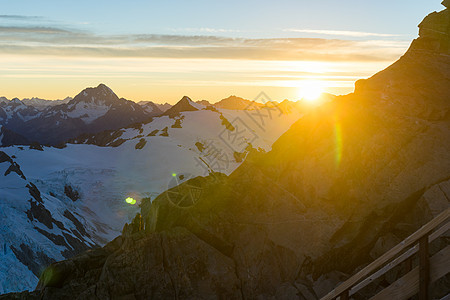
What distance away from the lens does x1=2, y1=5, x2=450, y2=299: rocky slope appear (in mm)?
18797

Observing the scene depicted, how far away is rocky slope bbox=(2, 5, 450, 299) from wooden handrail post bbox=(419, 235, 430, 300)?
12435 millimetres

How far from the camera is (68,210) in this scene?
319 feet

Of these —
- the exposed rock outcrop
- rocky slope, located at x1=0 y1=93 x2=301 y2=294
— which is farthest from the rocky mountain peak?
rocky slope, located at x1=0 y1=93 x2=301 y2=294

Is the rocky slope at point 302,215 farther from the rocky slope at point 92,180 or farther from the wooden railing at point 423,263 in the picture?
the rocky slope at point 92,180

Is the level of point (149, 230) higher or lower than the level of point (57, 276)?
higher

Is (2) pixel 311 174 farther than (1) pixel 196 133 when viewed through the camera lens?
No

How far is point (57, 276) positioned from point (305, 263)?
12489 millimetres

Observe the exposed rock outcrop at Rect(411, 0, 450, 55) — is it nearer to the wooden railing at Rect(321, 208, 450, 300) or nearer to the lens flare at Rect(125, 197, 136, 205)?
the wooden railing at Rect(321, 208, 450, 300)

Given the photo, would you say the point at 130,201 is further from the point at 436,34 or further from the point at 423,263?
the point at 423,263

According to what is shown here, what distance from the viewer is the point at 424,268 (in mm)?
5809

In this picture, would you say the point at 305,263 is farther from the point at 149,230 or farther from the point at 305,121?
the point at 305,121

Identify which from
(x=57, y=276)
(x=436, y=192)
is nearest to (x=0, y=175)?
(x=57, y=276)

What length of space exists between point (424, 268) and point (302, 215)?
14971 mm

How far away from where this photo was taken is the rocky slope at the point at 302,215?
1880cm
